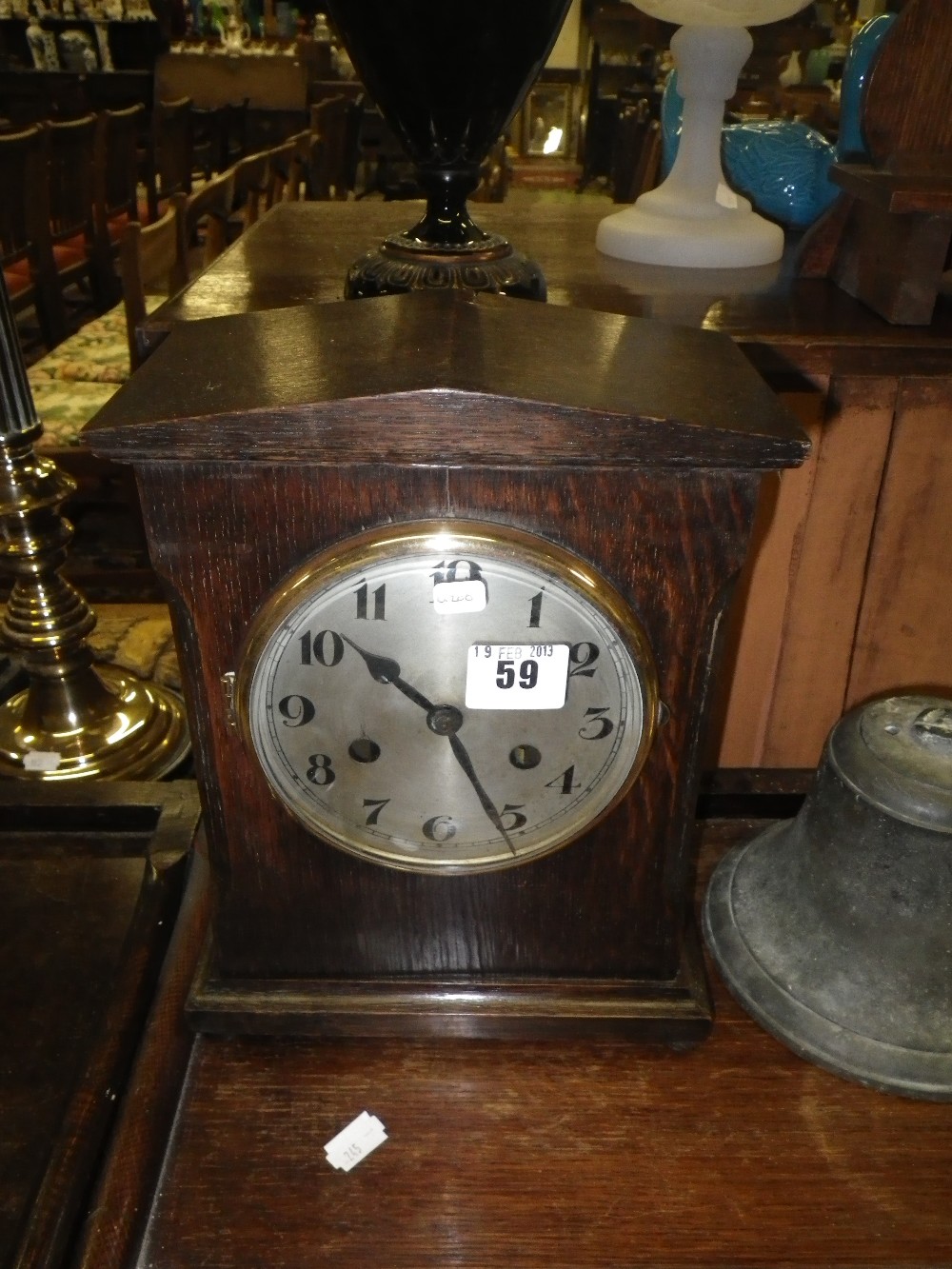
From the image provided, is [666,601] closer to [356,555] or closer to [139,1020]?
[356,555]

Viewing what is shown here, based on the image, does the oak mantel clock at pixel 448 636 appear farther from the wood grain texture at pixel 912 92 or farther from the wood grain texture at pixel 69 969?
the wood grain texture at pixel 912 92

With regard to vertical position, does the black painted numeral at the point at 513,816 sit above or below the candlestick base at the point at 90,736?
above

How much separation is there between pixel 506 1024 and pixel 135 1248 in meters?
0.27

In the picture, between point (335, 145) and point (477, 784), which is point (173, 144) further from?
point (477, 784)

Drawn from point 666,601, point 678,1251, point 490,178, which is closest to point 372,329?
point 666,601

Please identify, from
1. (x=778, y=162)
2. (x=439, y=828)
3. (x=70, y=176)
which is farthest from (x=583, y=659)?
(x=70, y=176)

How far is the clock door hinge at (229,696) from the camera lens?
2.01ft

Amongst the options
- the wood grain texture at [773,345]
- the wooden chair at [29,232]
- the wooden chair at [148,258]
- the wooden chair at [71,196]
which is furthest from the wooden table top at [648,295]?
the wooden chair at [71,196]

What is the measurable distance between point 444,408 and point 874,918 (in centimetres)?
46

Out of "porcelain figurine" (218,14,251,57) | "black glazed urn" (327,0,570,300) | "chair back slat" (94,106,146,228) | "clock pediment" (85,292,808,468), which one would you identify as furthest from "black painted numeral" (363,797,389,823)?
"porcelain figurine" (218,14,251,57)

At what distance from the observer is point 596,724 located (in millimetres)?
628

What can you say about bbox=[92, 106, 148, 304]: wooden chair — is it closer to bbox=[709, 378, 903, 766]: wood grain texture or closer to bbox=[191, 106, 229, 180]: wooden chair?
bbox=[191, 106, 229, 180]: wooden chair

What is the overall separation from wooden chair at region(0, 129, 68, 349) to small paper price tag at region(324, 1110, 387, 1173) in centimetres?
288

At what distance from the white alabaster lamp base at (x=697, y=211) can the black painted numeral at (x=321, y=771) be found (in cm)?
73
